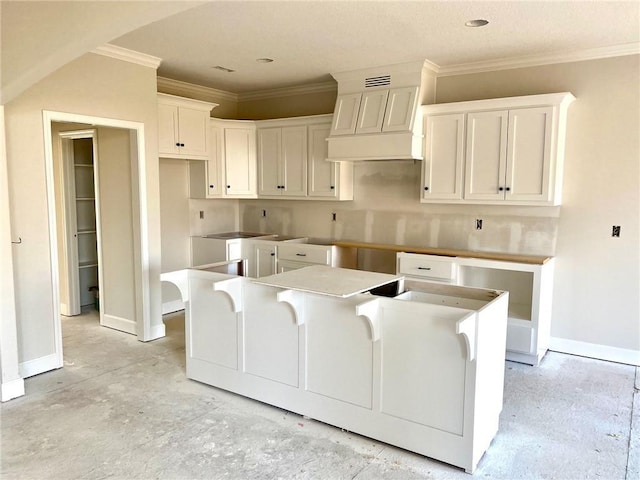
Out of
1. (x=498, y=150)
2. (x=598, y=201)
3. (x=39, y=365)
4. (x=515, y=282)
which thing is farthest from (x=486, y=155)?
(x=39, y=365)

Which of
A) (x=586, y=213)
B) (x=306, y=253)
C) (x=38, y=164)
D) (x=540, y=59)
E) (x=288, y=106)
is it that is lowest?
(x=306, y=253)

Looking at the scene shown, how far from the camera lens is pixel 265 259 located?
542 centimetres

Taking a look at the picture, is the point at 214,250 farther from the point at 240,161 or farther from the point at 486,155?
the point at 486,155

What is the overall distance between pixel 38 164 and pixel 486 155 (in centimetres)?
375

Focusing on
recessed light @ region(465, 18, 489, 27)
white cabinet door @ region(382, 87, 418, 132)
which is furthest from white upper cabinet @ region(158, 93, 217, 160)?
recessed light @ region(465, 18, 489, 27)

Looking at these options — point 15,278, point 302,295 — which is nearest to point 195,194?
point 15,278

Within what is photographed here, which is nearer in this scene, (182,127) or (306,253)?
(182,127)

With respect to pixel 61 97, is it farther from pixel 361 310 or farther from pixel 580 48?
pixel 580 48

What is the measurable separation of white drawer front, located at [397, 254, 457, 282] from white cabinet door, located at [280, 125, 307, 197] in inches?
60.5

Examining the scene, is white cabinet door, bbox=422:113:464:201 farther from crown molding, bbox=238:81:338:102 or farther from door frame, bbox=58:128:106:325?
door frame, bbox=58:128:106:325

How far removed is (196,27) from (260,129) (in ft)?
7.04

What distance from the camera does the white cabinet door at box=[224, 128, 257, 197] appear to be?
5.58m

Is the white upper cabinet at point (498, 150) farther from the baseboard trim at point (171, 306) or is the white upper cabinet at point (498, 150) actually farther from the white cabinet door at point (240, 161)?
the baseboard trim at point (171, 306)

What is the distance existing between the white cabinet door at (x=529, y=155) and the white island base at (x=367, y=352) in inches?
64.1
